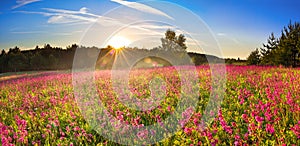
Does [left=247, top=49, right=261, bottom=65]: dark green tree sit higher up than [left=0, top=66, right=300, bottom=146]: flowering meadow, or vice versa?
[left=247, top=49, right=261, bottom=65]: dark green tree

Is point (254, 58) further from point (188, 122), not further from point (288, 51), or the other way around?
point (188, 122)

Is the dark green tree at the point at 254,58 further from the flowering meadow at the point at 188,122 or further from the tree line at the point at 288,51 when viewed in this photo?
the flowering meadow at the point at 188,122

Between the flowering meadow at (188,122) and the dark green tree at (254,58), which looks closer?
the flowering meadow at (188,122)

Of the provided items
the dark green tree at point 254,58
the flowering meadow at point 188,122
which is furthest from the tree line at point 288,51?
the flowering meadow at point 188,122

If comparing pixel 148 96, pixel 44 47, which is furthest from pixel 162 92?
pixel 44 47

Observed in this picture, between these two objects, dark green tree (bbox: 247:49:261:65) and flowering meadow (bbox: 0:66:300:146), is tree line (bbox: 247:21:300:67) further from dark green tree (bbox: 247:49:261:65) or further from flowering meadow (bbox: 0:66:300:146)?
flowering meadow (bbox: 0:66:300:146)

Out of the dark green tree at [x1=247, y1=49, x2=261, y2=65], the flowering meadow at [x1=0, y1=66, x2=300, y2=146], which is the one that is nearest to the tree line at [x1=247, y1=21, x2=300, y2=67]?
the dark green tree at [x1=247, y1=49, x2=261, y2=65]

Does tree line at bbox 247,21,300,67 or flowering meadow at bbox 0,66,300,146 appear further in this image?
tree line at bbox 247,21,300,67

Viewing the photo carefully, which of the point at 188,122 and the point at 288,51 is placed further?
the point at 288,51

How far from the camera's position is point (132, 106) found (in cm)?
576

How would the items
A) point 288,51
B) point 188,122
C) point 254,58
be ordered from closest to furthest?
point 188,122, point 288,51, point 254,58

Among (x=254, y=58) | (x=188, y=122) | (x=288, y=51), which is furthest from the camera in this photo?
(x=254, y=58)

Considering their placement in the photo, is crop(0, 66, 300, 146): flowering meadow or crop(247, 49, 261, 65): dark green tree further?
crop(247, 49, 261, 65): dark green tree

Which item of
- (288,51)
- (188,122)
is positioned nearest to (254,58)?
(288,51)
